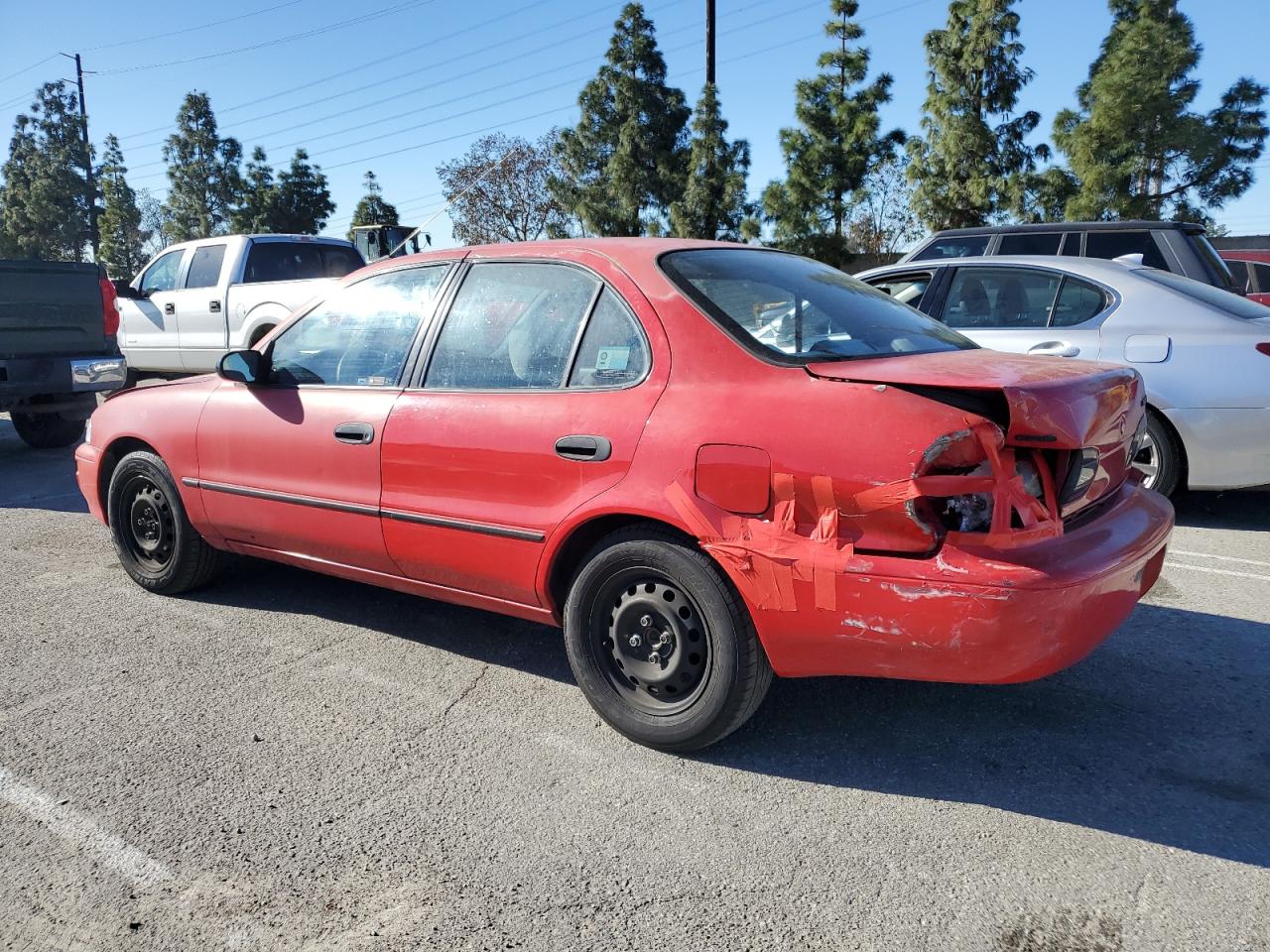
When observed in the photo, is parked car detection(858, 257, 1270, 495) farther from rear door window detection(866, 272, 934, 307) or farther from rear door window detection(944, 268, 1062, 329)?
rear door window detection(866, 272, 934, 307)

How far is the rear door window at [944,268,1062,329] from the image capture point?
19.6ft

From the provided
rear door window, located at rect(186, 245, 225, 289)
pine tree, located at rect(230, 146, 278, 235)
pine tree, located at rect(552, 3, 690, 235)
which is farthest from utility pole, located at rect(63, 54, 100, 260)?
rear door window, located at rect(186, 245, 225, 289)

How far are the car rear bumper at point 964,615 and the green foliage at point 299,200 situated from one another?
4294 centimetres

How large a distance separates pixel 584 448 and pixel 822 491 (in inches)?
31.7

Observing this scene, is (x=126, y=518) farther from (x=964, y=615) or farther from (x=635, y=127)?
(x=635, y=127)

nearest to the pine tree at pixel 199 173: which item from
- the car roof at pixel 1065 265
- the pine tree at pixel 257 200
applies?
the pine tree at pixel 257 200

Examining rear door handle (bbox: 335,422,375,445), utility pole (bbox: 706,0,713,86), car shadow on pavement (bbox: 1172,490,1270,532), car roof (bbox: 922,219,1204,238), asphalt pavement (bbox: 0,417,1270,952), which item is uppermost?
utility pole (bbox: 706,0,713,86)

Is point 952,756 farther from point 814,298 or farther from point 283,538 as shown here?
point 283,538

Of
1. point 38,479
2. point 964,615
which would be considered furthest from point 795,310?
point 38,479

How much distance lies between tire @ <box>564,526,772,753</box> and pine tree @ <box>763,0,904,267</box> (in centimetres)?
2206

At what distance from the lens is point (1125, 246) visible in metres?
7.97

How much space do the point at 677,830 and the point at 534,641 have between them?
1.53 meters

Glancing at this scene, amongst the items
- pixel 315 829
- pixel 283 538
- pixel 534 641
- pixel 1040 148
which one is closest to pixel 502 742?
pixel 315 829

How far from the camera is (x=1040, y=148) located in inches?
852
